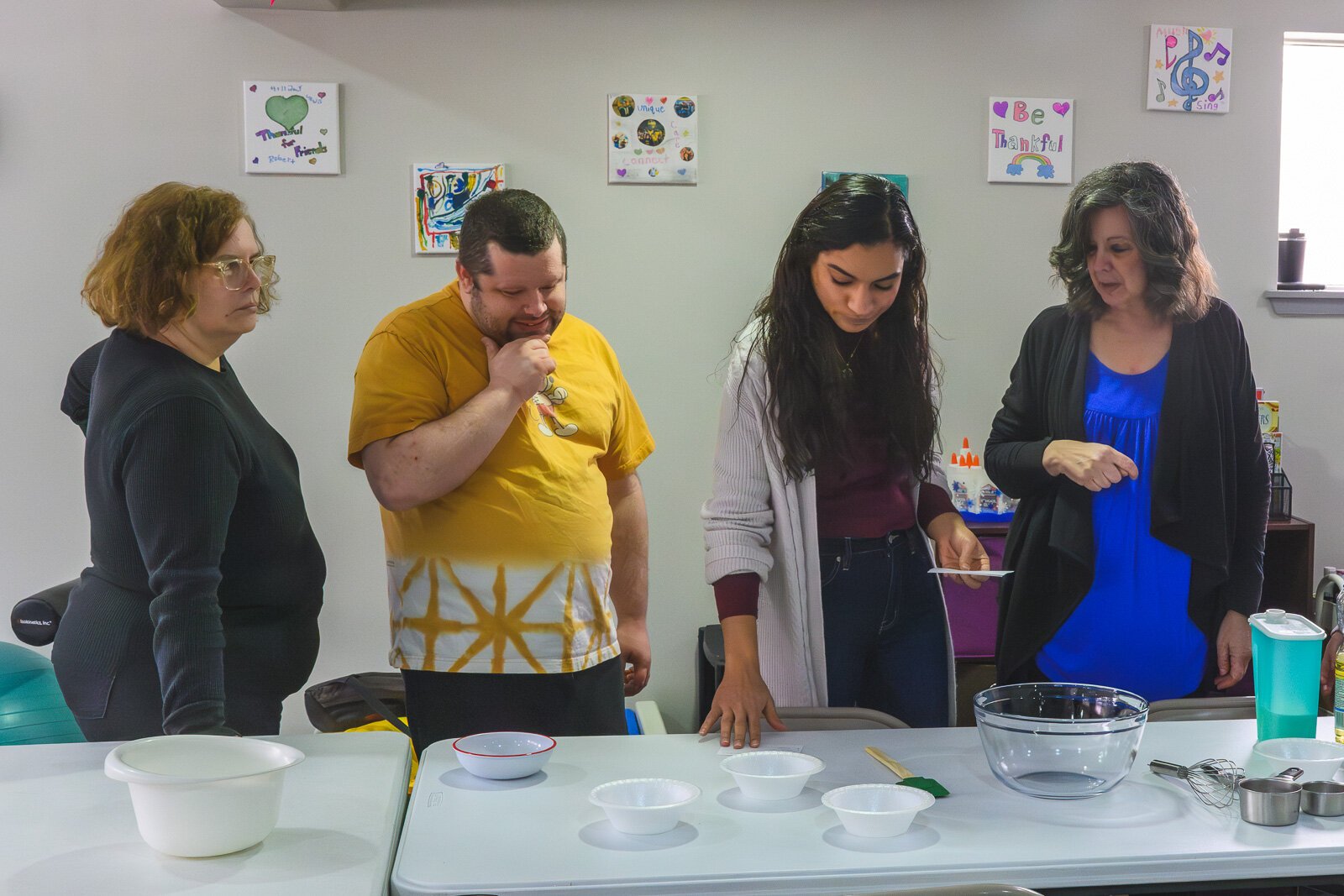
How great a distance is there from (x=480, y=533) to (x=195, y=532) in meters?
0.41

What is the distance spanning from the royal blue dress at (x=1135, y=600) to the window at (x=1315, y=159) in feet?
6.70

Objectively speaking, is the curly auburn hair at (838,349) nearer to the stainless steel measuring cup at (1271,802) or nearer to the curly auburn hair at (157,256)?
the stainless steel measuring cup at (1271,802)

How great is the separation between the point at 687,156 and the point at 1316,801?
2.36 meters

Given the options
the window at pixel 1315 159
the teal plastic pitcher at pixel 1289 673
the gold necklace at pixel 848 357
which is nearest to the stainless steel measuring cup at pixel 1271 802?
the teal plastic pitcher at pixel 1289 673

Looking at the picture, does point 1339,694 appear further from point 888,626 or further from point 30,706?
point 30,706

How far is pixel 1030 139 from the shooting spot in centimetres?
324

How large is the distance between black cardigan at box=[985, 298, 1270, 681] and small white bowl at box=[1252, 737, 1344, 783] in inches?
17.1

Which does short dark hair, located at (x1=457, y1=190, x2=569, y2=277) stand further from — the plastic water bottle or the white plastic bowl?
the plastic water bottle

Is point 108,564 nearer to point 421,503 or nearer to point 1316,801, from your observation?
point 421,503

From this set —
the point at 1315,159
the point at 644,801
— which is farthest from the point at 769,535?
the point at 1315,159

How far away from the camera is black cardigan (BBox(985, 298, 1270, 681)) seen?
5.84ft

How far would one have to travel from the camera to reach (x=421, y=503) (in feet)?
5.46

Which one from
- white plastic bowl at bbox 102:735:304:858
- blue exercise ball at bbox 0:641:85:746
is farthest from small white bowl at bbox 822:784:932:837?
blue exercise ball at bbox 0:641:85:746

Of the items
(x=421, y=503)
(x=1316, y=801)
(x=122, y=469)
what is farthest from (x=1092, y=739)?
(x=122, y=469)
